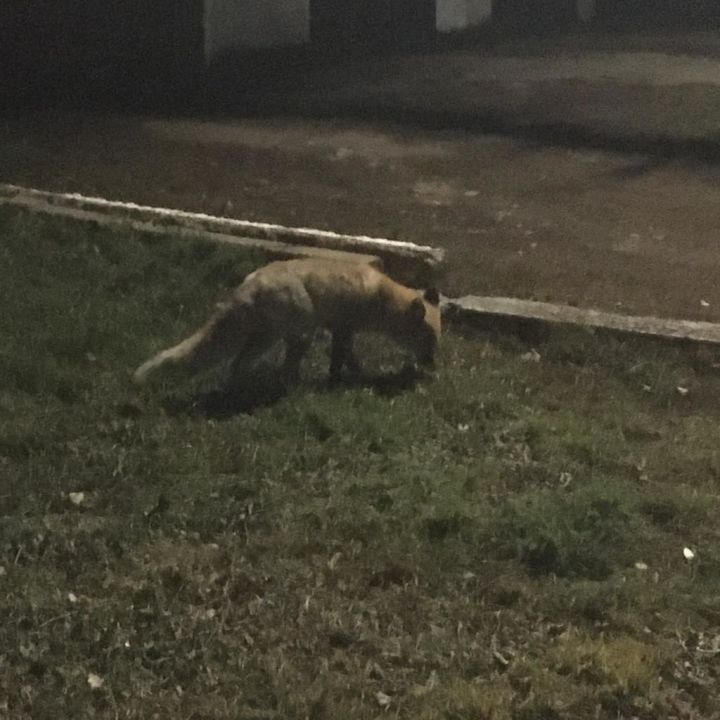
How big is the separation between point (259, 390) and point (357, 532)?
1.54 metres

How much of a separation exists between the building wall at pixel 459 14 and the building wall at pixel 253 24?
3257 millimetres

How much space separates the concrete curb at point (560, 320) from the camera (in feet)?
24.2

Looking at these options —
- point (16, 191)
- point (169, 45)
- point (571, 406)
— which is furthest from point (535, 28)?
point (571, 406)

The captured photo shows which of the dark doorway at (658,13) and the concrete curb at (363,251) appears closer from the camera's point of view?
the concrete curb at (363,251)

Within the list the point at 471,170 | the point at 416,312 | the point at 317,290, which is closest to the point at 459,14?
the point at 471,170

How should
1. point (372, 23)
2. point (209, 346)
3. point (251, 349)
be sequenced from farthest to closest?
point (372, 23) → point (251, 349) → point (209, 346)

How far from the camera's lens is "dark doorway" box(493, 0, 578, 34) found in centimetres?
2395

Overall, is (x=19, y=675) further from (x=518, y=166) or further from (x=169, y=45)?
(x=169, y=45)

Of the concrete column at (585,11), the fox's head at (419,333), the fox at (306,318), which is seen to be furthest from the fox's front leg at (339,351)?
the concrete column at (585,11)

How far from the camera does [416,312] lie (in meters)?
6.88

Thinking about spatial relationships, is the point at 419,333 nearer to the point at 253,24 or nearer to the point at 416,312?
the point at 416,312

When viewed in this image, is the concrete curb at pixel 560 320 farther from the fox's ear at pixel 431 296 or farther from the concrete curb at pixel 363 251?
the fox's ear at pixel 431 296

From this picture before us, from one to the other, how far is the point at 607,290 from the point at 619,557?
3.78 m

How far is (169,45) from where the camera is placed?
16.6m
